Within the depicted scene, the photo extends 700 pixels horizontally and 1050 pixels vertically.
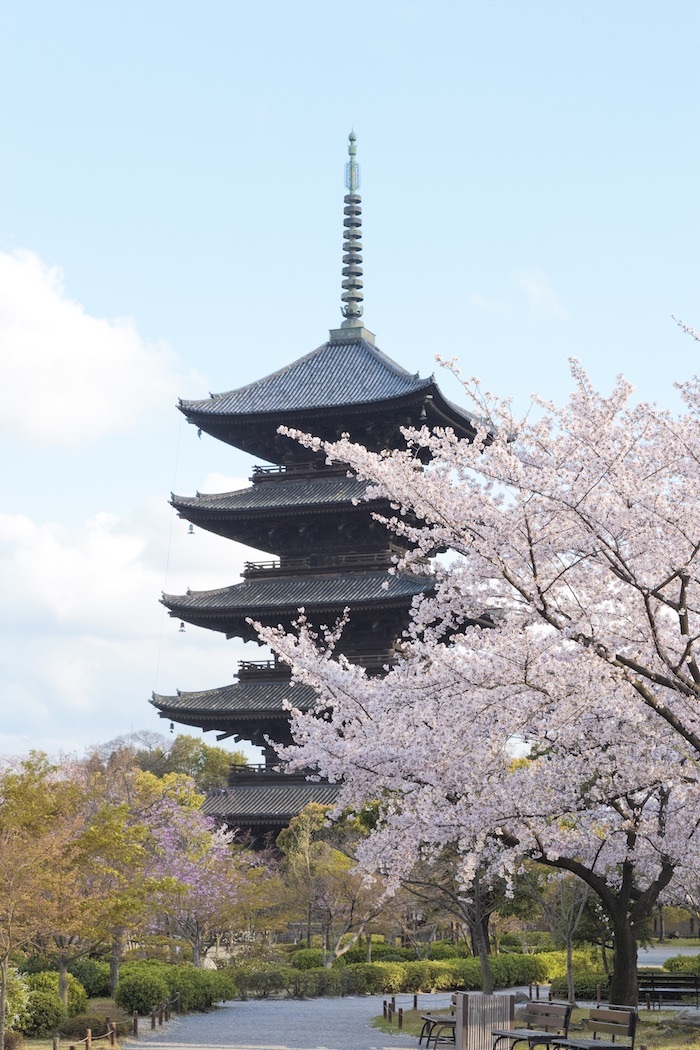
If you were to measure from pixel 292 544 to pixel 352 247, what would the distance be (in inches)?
544

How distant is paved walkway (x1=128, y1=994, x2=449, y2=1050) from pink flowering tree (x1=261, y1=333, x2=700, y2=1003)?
612 cm

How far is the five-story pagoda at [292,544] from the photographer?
3897 centimetres

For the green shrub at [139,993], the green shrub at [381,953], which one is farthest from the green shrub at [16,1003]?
the green shrub at [381,953]

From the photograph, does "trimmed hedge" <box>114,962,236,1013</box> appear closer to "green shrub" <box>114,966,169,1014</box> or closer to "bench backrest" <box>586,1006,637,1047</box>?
"green shrub" <box>114,966,169,1014</box>

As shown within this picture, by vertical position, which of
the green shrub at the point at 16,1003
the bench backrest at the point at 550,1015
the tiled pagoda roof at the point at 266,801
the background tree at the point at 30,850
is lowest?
the green shrub at the point at 16,1003

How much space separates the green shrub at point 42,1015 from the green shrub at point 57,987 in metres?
0.53

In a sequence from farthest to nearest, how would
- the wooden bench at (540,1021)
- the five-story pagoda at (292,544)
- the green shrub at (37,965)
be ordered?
the five-story pagoda at (292,544) → the green shrub at (37,965) → the wooden bench at (540,1021)

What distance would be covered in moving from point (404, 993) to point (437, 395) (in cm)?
1737

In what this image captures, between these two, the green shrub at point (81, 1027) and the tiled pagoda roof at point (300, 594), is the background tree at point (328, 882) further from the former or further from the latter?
the green shrub at point (81, 1027)

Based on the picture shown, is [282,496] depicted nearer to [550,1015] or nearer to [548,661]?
[550,1015]

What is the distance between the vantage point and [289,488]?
42219 millimetres

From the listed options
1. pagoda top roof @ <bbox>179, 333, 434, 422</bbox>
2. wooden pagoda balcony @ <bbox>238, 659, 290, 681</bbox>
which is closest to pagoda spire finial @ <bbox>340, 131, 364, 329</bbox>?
pagoda top roof @ <bbox>179, 333, 434, 422</bbox>

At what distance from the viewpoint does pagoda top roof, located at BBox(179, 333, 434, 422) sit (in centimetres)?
4128

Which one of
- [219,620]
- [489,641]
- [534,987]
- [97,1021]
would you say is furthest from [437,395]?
[489,641]
